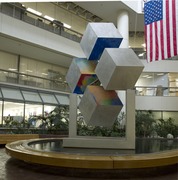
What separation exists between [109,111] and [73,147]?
1.69 m

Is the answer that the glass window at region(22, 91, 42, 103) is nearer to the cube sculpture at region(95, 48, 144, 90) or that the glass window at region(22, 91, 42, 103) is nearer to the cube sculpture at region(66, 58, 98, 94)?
the cube sculpture at region(66, 58, 98, 94)

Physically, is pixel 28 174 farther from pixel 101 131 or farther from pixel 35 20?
pixel 35 20

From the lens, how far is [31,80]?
73.1 feet

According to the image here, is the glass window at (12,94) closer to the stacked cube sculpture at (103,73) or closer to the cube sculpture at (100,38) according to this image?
the stacked cube sculpture at (103,73)

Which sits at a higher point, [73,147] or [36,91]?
[36,91]

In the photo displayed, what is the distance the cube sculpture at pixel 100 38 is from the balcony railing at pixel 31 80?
1157cm

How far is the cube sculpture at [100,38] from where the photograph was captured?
9.41m

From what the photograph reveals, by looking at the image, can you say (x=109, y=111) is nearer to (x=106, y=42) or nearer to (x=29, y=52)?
(x=106, y=42)

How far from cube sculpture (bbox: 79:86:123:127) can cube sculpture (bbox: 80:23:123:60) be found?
134 centimetres

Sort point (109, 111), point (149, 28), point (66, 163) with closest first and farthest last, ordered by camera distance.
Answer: point (66, 163)
point (109, 111)
point (149, 28)

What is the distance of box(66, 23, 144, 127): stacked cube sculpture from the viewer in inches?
335

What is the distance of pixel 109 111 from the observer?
9.22 meters

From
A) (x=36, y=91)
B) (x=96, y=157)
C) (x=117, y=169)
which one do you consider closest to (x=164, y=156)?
(x=117, y=169)

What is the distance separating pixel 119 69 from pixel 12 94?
12627 millimetres
